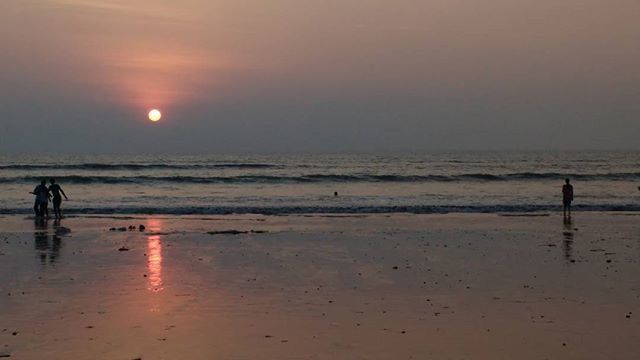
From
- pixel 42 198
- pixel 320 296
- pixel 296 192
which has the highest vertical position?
pixel 42 198

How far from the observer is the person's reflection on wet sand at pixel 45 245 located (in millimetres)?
16953

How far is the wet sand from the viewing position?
9.26 metres

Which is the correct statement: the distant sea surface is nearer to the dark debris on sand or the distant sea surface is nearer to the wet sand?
the dark debris on sand

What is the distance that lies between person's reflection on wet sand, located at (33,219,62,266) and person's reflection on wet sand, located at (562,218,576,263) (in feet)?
36.7

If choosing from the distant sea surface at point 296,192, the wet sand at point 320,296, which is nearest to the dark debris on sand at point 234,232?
the wet sand at point 320,296

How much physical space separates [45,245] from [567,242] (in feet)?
44.6

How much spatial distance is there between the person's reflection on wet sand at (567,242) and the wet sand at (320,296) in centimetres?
16

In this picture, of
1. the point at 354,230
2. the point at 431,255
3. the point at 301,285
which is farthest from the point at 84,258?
the point at 354,230

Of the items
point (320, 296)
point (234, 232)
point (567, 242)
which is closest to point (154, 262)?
point (320, 296)

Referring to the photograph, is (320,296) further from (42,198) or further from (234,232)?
(42,198)

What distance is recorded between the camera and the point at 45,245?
64.4 ft

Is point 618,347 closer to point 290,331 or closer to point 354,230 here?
point 290,331

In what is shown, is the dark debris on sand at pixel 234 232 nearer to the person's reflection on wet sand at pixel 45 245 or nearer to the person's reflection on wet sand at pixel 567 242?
the person's reflection on wet sand at pixel 45 245

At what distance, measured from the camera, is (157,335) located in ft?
31.9
